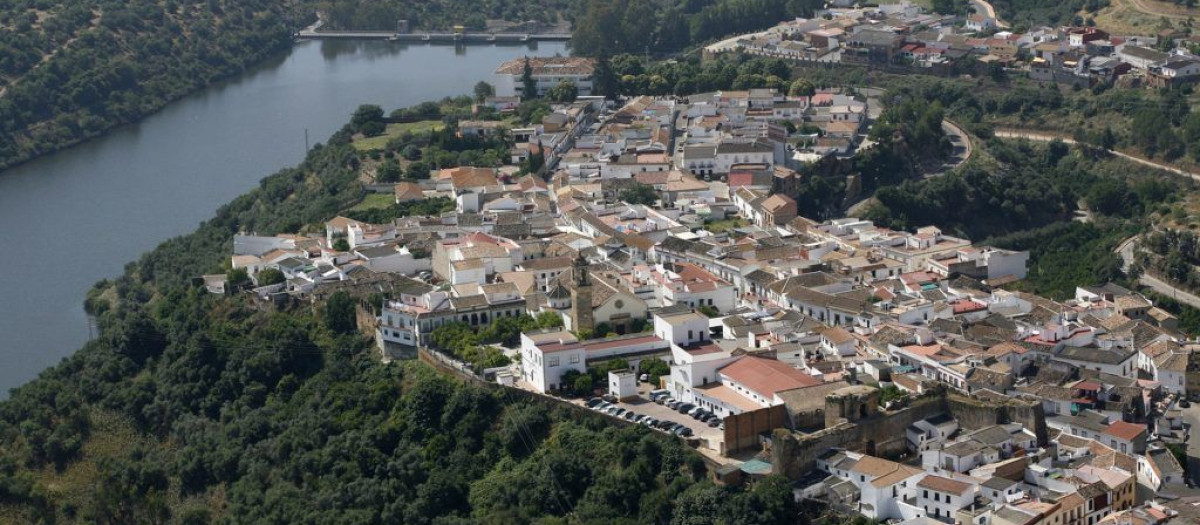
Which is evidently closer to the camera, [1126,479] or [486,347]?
[1126,479]

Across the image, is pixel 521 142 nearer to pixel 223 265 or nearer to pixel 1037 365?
pixel 223 265

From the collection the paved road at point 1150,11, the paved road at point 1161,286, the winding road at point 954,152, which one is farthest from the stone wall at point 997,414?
the paved road at point 1150,11

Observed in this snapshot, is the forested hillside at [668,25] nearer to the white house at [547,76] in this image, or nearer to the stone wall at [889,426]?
the white house at [547,76]

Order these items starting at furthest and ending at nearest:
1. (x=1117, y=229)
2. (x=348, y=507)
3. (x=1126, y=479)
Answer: (x=1117, y=229) < (x=348, y=507) < (x=1126, y=479)

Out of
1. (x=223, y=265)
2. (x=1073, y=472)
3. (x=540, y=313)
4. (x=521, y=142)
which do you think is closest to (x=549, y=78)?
(x=521, y=142)

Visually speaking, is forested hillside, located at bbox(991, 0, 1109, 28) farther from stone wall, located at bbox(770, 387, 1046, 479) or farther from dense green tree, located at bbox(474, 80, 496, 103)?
stone wall, located at bbox(770, 387, 1046, 479)

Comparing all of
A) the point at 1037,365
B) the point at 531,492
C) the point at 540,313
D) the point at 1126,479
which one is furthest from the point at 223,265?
the point at 1126,479

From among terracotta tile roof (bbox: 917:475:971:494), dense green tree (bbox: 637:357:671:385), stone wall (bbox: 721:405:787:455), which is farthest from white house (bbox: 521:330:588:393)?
terracotta tile roof (bbox: 917:475:971:494)

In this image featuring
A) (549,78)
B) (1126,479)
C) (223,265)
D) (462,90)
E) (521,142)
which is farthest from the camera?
(462,90)
